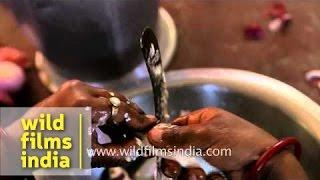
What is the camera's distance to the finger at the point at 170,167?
54 centimetres

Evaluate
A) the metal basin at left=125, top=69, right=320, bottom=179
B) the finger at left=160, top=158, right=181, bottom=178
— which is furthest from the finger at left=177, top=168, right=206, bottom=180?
the metal basin at left=125, top=69, right=320, bottom=179

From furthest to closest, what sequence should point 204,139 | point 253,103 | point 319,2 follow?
point 319,2 → point 253,103 → point 204,139

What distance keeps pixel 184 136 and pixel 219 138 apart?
1.3 inches

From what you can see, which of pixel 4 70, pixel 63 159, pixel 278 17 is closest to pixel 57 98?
pixel 63 159

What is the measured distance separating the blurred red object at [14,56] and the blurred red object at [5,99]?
2.1 inches

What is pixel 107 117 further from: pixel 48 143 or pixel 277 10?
pixel 277 10

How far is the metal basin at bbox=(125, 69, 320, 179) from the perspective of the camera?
0.58 m

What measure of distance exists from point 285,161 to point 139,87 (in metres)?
0.20

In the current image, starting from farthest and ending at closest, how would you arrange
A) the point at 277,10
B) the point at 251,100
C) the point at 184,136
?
the point at 277,10 → the point at 251,100 → the point at 184,136

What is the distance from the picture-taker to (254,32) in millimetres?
699

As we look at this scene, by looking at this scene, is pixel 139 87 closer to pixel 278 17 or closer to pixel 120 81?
pixel 120 81

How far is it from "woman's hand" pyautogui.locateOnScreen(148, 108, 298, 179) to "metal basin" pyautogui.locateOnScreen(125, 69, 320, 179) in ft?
0.26

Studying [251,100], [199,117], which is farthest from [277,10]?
[199,117]

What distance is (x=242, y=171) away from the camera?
51 cm
